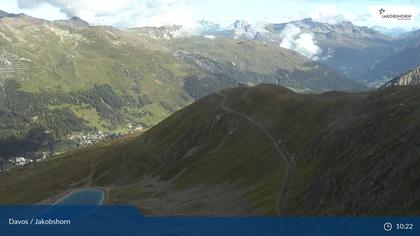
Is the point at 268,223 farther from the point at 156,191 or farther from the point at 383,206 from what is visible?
the point at 156,191

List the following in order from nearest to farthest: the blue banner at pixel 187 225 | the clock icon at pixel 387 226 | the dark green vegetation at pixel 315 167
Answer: the clock icon at pixel 387 226 → the blue banner at pixel 187 225 → the dark green vegetation at pixel 315 167

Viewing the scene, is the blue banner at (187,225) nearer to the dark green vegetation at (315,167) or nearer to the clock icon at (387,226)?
the clock icon at (387,226)

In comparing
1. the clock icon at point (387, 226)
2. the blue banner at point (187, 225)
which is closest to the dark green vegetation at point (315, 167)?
the clock icon at point (387, 226)

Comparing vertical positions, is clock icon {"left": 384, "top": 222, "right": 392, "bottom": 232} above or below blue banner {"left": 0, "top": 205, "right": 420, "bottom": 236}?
above

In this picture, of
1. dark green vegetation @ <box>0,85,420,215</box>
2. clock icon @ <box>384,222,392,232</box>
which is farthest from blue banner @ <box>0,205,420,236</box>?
dark green vegetation @ <box>0,85,420,215</box>

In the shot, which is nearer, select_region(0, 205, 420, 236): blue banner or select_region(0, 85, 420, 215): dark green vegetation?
select_region(0, 205, 420, 236): blue banner

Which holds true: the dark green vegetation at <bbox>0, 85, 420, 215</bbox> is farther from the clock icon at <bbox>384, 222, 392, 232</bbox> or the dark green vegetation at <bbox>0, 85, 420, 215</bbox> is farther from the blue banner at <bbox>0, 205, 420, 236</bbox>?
the blue banner at <bbox>0, 205, 420, 236</bbox>

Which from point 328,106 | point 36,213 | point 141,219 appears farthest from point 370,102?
point 36,213

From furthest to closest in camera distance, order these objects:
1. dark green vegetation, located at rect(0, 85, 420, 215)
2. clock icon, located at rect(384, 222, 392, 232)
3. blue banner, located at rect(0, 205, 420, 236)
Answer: dark green vegetation, located at rect(0, 85, 420, 215) → blue banner, located at rect(0, 205, 420, 236) → clock icon, located at rect(384, 222, 392, 232)

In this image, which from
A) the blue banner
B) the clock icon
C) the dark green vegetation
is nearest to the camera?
the clock icon
